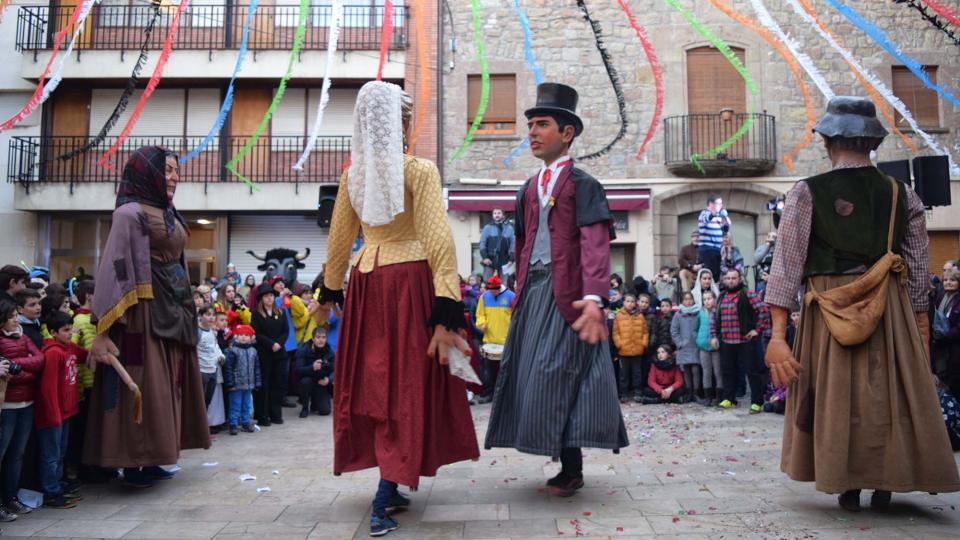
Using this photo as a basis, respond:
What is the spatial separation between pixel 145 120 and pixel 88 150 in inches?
60.6

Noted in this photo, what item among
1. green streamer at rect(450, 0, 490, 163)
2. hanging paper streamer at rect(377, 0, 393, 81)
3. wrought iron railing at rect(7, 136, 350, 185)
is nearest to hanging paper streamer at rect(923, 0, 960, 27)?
green streamer at rect(450, 0, 490, 163)

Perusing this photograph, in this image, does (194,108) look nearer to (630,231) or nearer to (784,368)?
(630,231)

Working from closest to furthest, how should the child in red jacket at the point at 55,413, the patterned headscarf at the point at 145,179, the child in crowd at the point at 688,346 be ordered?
the child in red jacket at the point at 55,413, the patterned headscarf at the point at 145,179, the child in crowd at the point at 688,346

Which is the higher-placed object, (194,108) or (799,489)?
(194,108)

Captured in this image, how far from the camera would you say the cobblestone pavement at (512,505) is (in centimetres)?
365

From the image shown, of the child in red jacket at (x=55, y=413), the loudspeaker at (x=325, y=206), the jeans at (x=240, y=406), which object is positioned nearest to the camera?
the child in red jacket at (x=55, y=413)

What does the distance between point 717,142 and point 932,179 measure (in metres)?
9.20

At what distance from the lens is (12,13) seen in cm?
1844

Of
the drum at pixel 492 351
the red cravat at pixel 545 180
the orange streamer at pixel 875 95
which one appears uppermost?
the orange streamer at pixel 875 95

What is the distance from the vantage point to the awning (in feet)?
55.6

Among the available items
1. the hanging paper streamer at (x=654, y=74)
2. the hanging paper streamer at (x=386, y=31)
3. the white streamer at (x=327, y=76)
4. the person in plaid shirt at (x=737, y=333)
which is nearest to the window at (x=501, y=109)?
the hanging paper streamer at (x=386, y=31)

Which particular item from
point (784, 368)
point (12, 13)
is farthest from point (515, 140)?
point (784, 368)

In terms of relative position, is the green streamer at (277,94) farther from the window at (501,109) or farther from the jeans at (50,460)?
the jeans at (50,460)

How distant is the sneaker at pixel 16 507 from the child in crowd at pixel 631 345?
7.24 m
